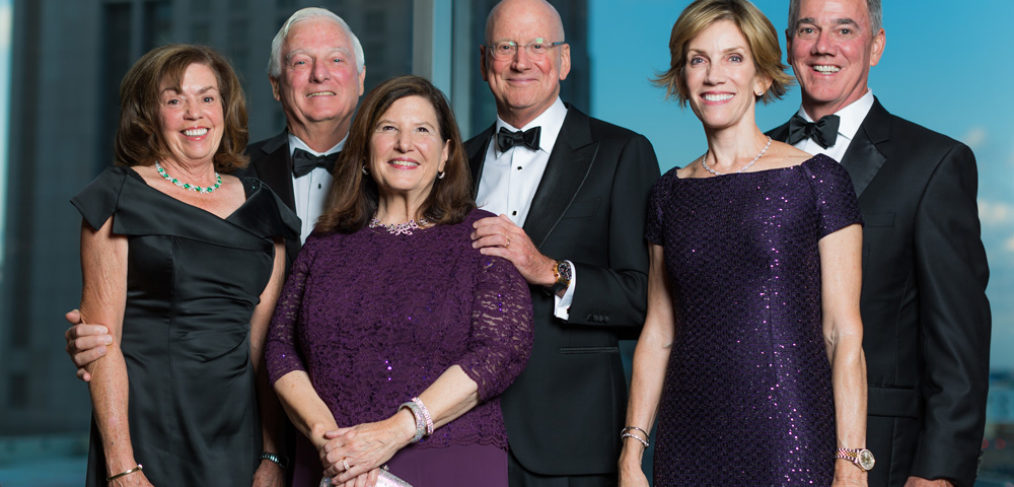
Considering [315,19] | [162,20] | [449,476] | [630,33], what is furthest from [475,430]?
[162,20]

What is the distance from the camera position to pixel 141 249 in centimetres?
226

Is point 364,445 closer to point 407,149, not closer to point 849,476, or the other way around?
point 407,149

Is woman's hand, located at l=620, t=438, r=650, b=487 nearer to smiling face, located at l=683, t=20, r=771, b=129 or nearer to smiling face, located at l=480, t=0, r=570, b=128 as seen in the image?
smiling face, located at l=683, t=20, r=771, b=129

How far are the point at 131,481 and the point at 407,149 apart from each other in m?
1.01

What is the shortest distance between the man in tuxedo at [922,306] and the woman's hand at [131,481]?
1.72 meters

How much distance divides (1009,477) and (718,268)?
3.39 m

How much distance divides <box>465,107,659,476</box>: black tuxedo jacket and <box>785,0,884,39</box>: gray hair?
515 millimetres

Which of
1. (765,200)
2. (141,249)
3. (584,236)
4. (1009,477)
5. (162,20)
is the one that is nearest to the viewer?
(765,200)

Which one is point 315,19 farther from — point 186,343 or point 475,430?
point 475,430

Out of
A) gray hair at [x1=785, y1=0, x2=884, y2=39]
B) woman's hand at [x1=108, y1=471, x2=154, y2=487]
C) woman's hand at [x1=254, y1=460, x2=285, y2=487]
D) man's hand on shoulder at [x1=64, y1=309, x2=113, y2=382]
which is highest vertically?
gray hair at [x1=785, y1=0, x2=884, y2=39]

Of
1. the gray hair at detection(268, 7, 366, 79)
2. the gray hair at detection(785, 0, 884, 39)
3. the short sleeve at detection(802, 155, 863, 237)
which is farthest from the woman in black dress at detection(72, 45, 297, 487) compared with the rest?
the gray hair at detection(785, 0, 884, 39)

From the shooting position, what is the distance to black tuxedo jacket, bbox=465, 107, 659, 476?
8.08 ft

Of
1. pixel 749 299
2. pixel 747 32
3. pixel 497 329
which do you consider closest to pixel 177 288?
pixel 497 329

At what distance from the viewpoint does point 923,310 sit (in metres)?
2.23
